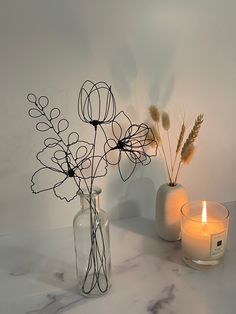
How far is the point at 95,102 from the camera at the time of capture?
0.95 meters

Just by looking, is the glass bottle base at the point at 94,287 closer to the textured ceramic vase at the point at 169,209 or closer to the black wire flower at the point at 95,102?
the textured ceramic vase at the point at 169,209

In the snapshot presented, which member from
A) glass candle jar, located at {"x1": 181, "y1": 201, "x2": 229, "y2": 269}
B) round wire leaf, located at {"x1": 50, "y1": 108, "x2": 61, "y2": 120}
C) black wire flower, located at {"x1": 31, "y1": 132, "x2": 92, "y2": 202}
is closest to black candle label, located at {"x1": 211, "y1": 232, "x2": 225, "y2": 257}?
glass candle jar, located at {"x1": 181, "y1": 201, "x2": 229, "y2": 269}

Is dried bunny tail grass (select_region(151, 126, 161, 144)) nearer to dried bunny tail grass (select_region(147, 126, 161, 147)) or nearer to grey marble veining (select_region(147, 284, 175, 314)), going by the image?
dried bunny tail grass (select_region(147, 126, 161, 147))

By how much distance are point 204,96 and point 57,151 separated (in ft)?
1.37

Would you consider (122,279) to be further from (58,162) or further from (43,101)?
(43,101)

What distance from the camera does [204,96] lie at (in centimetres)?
102

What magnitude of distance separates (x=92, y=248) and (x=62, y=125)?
32cm

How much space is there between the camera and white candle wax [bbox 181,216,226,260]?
33.2 inches

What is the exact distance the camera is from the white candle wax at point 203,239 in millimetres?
843

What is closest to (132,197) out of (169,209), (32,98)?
(169,209)

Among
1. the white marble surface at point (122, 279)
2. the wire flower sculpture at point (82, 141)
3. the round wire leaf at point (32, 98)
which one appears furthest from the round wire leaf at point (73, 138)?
the white marble surface at point (122, 279)

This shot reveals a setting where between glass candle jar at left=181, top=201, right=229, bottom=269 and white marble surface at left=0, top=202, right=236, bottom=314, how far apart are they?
2 centimetres

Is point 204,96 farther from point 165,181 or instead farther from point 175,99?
point 165,181

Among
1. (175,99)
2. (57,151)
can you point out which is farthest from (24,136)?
(175,99)
